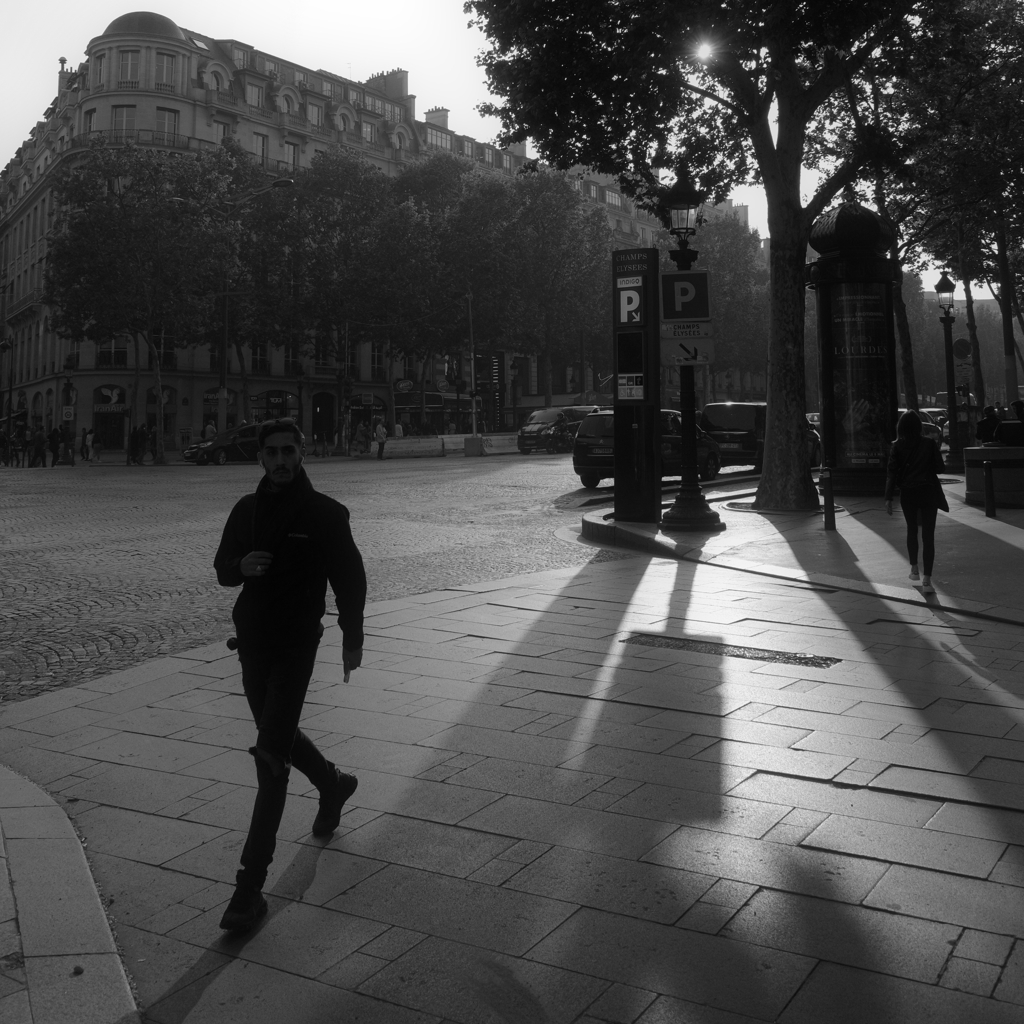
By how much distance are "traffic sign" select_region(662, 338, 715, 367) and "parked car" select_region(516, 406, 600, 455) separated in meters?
25.5

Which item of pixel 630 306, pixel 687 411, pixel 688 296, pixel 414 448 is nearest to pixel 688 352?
pixel 688 296

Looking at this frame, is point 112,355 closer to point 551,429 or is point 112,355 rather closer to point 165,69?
point 165,69

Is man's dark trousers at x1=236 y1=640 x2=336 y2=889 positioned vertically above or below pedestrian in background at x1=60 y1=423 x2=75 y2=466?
below

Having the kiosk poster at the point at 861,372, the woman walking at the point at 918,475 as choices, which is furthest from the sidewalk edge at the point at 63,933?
the kiosk poster at the point at 861,372

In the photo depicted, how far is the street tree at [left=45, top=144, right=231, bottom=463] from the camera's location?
4097 centimetres

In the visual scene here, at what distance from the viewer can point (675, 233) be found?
14375mm

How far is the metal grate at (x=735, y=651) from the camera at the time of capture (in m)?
6.77

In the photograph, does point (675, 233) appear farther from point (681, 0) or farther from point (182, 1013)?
point (182, 1013)

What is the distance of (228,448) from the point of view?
38.0m

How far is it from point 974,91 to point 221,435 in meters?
24.8

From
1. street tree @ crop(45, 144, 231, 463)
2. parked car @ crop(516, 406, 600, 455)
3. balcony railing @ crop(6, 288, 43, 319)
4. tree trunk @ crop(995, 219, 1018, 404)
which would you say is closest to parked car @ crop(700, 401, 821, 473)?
tree trunk @ crop(995, 219, 1018, 404)

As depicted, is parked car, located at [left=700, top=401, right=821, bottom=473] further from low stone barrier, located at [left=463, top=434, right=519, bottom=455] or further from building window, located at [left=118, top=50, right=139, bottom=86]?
building window, located at [left=118, top=50, right=139, bottom=86]

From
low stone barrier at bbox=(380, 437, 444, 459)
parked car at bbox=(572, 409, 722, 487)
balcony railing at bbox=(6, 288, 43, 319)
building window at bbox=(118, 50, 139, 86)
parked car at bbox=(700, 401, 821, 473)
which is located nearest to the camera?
parked car at bbox=(572, 409, 722, 487)

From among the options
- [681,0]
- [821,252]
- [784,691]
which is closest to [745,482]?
[821,252]
